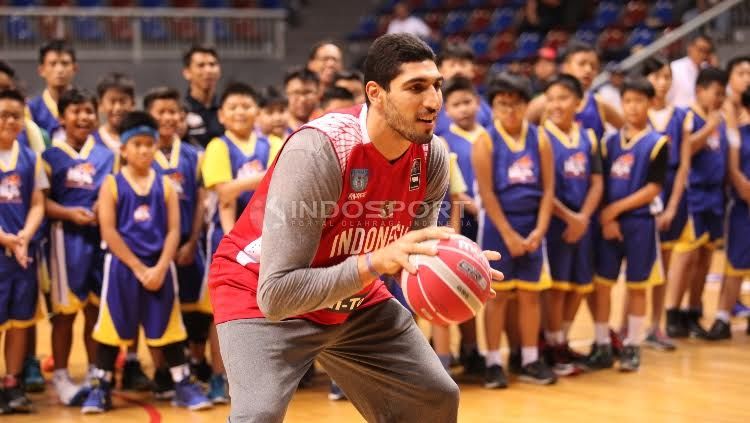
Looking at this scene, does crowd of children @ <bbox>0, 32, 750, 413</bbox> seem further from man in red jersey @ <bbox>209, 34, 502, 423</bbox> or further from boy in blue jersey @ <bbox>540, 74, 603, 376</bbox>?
man in red jersey @ <bbox>209, 34, 502, 423</bbox>

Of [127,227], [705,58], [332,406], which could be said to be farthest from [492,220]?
[705,58]

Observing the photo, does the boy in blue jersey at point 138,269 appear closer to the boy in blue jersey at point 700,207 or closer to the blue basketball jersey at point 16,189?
the blue basketball jersey at point 16,189

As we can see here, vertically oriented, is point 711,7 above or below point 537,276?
above

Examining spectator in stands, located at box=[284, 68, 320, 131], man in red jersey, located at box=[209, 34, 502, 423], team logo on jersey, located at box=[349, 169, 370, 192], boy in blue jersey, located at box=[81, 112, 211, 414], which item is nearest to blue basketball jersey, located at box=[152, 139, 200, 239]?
boy in blue jersey, located at box=[81, 112, 211, 414]

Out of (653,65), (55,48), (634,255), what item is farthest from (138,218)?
(653,65)

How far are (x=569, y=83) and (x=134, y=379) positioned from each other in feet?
11.0

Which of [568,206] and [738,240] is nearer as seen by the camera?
[568,206]

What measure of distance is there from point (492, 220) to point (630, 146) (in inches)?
44.8

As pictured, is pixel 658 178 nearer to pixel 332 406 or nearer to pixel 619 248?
pixel 619 248

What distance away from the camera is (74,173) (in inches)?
248

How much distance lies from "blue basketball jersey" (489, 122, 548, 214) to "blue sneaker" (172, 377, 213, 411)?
2146 millimetres

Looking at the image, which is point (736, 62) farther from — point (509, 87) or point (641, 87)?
point (509, 87)

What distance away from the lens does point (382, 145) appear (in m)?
3.58

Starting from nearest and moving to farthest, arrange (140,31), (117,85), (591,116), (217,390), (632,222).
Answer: (217,390) → (632,222) → (117,85) → (591,116) → (140,31)
